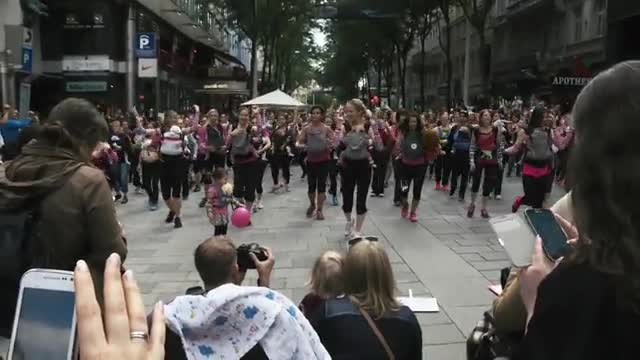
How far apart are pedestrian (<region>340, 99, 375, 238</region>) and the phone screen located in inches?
310

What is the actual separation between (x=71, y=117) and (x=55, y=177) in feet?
1.04

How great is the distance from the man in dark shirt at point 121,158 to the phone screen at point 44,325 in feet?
39.4

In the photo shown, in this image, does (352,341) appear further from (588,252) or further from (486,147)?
(486,147)

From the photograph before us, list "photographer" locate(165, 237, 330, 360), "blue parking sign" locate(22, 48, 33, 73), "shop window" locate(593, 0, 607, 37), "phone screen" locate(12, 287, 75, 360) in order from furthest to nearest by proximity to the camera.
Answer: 1. "shop window" locate(593, 0, 607, 37)
2. "blue parking sign" locate(22, 48, 33, 73)
3. "photographer" locate(165, 237, 330, 360)
4. "phone screen" locate(12, 287, 75, 360)

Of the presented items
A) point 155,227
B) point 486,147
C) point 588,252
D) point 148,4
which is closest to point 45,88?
point 148,4

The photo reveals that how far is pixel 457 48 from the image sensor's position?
57.8 m

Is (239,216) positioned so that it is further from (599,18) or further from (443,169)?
(599,18)

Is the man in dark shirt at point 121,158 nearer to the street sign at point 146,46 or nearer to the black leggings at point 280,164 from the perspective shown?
the black leggings at point 280,164

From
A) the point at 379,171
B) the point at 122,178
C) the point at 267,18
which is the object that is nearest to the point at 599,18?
the point at 267,18

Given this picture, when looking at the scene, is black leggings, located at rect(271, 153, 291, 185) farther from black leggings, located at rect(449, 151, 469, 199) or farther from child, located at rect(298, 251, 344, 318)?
child, located at rect(298, 251, 344, 318)

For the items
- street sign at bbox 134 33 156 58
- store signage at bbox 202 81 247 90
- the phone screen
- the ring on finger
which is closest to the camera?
the ring on finger

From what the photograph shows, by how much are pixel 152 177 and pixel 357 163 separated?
183 inches

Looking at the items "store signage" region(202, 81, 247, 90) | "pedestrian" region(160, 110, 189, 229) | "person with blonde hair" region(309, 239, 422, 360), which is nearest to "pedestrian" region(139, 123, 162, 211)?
"pedestrian" region(160, 110, 189, 229)

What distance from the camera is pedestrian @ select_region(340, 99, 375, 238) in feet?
30.7
